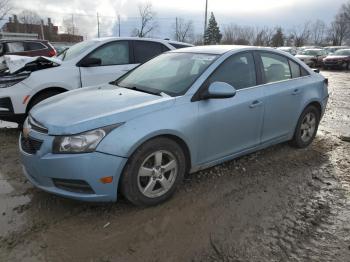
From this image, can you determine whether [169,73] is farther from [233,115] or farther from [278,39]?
[278,39]

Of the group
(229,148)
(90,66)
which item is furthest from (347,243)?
(90,66)

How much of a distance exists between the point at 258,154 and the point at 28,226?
327 cm

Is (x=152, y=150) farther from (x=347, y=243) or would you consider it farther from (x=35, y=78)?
(x=35, y=78)

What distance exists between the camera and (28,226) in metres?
3.21

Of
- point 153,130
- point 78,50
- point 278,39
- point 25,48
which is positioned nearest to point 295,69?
point 153,130

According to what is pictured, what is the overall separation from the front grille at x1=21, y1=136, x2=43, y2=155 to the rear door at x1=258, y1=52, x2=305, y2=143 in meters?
2.74

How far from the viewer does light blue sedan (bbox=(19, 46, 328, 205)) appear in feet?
10.2

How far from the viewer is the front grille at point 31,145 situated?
3238mm

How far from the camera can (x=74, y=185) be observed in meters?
3.15

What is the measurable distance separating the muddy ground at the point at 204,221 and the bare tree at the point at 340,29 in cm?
7531

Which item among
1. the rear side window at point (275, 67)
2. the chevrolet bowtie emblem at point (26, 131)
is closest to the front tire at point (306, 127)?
the rear side window at point (275, 67)

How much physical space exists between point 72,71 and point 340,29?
252 ft

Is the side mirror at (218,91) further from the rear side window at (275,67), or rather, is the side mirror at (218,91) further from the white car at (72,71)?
the white car at (72,71)

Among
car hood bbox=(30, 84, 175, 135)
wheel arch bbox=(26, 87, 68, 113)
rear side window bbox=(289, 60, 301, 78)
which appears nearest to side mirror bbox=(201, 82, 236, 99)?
car hood bbox=(30, 84, 175, 135)
